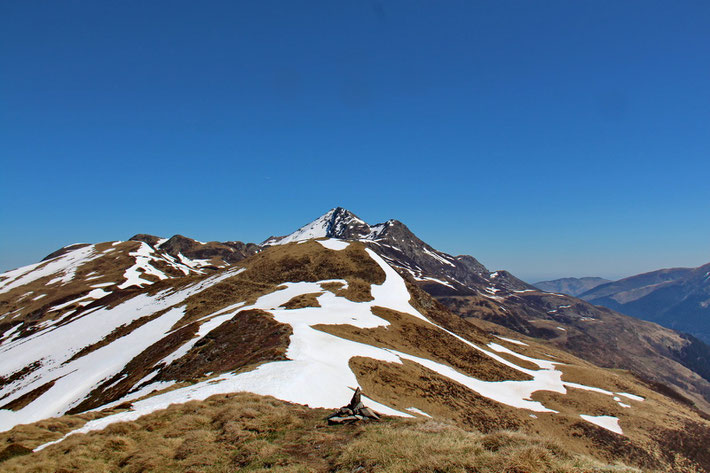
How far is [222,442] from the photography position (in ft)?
57.7

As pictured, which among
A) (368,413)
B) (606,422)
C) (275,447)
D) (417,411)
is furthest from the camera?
(606,422)

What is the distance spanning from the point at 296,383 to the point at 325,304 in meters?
37.4

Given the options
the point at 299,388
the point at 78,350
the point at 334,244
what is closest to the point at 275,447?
the point at 299,388

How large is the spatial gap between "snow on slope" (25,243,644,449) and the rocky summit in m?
0.21

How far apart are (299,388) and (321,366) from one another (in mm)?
5109

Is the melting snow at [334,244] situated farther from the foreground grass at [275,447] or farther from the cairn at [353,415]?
the cairn at [353,415]

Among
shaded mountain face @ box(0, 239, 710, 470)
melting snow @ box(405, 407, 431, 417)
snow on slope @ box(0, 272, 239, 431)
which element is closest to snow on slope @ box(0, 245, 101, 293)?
shaded mountain face @ box(0, 239, 710, 470)

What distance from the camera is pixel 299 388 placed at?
85.5 ft

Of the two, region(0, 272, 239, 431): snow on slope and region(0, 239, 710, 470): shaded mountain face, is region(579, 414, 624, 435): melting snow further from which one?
region(0, 272, 239, 431): snow on slope

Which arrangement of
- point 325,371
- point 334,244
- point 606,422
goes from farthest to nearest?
point 334,244
point 606,422
point 325,371

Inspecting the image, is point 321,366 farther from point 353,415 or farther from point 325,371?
point 353,415

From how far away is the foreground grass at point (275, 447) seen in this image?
11609mm

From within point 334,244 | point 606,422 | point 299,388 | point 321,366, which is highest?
point 334,244

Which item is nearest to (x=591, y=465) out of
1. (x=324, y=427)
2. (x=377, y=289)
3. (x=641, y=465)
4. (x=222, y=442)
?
(x=324, y=427)
